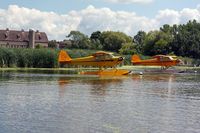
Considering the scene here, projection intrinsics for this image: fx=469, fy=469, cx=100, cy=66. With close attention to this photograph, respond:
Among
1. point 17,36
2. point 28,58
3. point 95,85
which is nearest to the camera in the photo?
point 95,85

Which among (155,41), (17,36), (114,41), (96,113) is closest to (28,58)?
(96,113)

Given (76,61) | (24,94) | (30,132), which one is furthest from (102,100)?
(76,61)

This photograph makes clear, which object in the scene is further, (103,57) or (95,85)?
(103,57)

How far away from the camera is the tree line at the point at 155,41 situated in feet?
400

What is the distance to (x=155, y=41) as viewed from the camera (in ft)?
435

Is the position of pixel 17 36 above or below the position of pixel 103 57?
above

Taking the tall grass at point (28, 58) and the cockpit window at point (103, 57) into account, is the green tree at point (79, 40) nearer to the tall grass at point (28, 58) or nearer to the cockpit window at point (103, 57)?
the tall grass at point (28, 58)

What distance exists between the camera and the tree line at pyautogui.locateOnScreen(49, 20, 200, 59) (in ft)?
400

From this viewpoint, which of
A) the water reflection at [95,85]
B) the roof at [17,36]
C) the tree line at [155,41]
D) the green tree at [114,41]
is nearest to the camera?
the water reflection at [95,85]

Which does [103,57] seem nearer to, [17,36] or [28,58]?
[28,58]

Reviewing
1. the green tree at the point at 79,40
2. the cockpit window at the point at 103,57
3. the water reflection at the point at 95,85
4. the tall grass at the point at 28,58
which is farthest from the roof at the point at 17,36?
the water reflection at the point at 95,85

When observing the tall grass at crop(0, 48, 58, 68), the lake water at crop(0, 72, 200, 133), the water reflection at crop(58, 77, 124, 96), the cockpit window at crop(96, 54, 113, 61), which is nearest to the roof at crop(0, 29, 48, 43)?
the tall grass at crop(0, 48, 58, 68)

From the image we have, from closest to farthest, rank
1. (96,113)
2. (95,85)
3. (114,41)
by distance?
(96,113), (95,85), (114,41)

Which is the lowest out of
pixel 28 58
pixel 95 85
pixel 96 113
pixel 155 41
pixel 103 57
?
pixel 96 113
